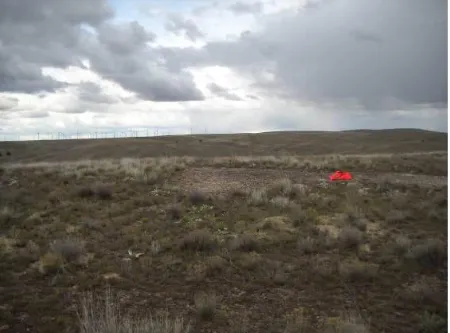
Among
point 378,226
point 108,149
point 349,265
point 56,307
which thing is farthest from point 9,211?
point 108,149

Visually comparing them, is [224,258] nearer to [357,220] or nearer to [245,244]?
[245,244]

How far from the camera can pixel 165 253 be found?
971 cm

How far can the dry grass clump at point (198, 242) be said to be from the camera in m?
9.84

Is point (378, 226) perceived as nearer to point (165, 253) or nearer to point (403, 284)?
point (403, 284)

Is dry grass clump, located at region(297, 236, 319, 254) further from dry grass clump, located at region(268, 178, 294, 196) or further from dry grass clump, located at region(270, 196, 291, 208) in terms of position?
dry grass clump, located at region(268, 178, 294, 196)

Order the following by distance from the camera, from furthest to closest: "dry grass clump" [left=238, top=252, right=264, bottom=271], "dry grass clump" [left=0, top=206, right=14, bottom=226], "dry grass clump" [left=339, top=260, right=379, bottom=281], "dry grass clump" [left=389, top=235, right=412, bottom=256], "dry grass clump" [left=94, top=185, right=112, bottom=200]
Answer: "dry grass clump" [left=94, top=185, right=112, bottom=200] < "dry grass clump" [left=0, top=206, right=14, bottom=226] < "dry grass clump" [left=389, top=235, right=412, bottom=256] < "dry grass clump" [left=238, top=252, right=264, bottom=271] < "dry grass clump" [left=339, top=260, right=379, bottom=281]

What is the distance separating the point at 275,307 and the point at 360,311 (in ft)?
4.60

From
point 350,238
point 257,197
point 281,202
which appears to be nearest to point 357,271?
point 350,238

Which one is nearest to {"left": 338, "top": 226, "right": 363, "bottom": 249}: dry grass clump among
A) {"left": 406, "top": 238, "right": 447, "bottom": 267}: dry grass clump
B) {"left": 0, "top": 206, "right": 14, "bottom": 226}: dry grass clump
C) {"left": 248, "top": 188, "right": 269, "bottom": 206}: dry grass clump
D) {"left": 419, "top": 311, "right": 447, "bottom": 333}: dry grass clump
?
{"left": 406, "top": 238, "right": 447, "bottom": 267}: dry grass clump

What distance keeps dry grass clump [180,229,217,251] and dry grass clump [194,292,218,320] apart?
2628 millimetres

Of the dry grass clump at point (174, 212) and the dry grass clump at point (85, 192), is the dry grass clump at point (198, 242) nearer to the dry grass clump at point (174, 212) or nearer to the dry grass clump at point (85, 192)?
the dry grass clump at point (174, 212)

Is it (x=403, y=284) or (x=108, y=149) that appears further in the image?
(x=108, y=149)

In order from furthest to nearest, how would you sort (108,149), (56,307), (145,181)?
(108,149), (145,181), (56,307)

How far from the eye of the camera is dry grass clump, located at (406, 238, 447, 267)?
9.03 m
